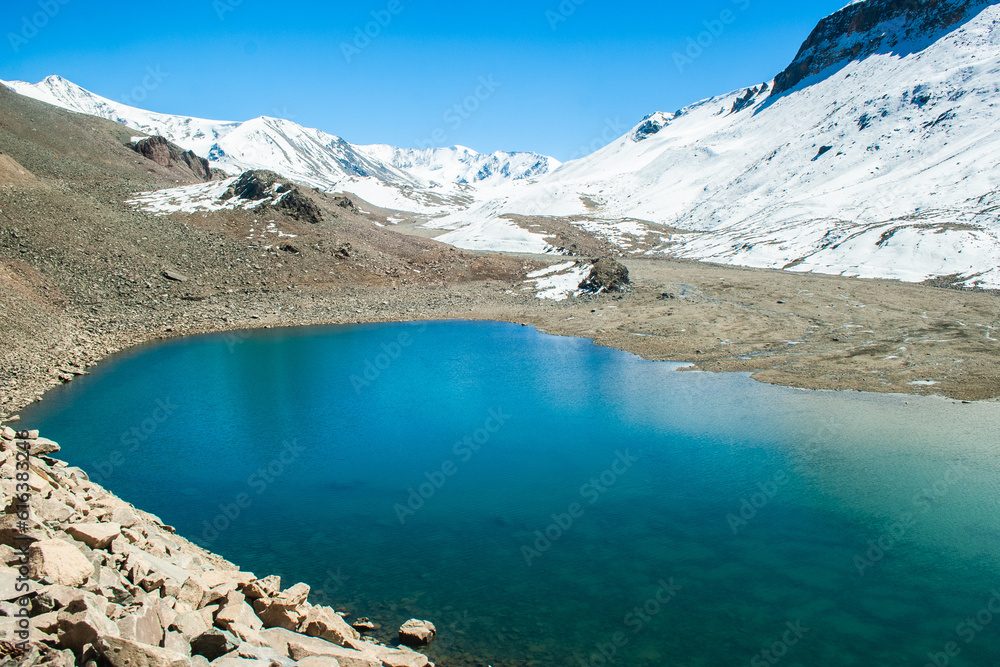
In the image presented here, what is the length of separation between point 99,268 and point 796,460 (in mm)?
41055

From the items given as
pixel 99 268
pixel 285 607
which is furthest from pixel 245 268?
pixel 285 607

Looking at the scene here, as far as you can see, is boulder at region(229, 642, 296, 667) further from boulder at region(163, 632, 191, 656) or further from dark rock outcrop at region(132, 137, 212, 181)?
dark rock outcrop at region(132, 137, 212, 181)

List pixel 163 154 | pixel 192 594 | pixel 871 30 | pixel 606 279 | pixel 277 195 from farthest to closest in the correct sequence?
pixel 871 30, pixel 163 154, pixel 277 195, pixel 606 279, pixel 192 594

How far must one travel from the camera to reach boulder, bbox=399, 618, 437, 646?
1094 centimetres

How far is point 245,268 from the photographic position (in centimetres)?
4612

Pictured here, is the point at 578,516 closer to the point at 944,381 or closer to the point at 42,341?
the point at 944,381

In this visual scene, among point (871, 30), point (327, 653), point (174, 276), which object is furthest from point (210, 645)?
point (871, 30)

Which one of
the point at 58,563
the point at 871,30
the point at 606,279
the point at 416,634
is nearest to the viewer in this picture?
the point at 58,563

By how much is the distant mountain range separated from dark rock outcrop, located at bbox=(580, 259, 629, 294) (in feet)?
61.2

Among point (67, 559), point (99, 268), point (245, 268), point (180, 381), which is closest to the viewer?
point (67, 559)

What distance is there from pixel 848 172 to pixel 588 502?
3177 inches

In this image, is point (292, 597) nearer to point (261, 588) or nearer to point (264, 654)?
point (261, 588)

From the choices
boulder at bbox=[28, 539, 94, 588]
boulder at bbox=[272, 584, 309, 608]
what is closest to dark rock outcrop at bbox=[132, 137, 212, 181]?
boulder at bbox=[272, 584, 309, 608]

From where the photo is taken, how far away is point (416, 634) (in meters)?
11.0
